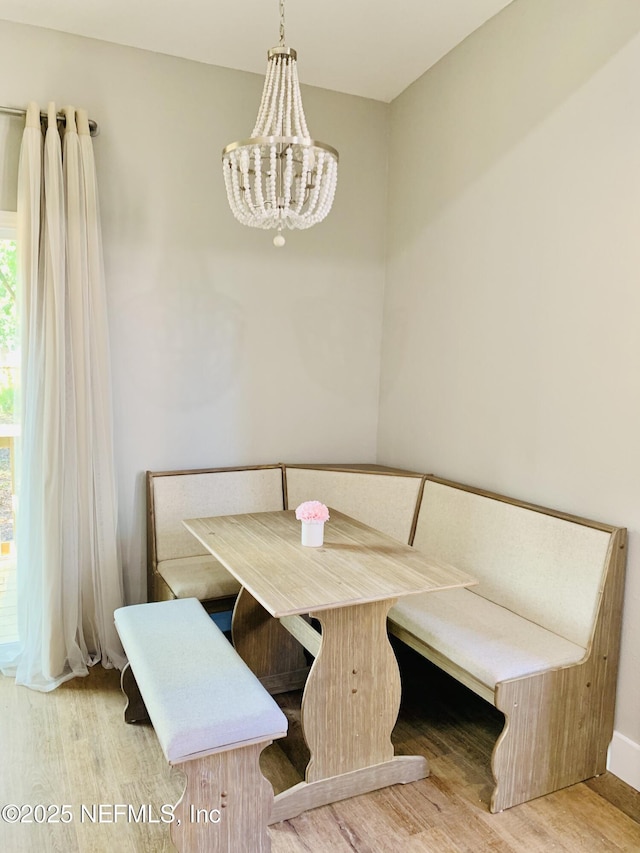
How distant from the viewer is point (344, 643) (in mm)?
→ 1951

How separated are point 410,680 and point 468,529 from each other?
30.0 inches

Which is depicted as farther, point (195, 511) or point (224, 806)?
point (195, 511)

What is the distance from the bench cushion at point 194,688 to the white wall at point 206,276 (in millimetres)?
1074

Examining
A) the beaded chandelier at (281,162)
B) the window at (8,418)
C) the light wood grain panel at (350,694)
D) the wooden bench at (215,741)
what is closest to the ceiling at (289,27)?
the beaded chandelier at (281,162)

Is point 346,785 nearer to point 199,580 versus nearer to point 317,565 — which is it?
point 317,565

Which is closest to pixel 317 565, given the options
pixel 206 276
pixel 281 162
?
pixel 281 162

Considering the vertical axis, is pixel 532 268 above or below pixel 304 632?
above

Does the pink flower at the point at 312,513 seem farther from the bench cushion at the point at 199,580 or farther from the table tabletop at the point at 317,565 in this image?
the bench cushion at the point at 199,580

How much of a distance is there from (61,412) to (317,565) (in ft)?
4.50

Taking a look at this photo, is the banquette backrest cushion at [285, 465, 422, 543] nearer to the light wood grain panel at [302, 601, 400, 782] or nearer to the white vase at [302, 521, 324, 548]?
the white vase at [302, 521, 324, 548]

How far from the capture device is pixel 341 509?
313 cm

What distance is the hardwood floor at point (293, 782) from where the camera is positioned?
5.95 ft

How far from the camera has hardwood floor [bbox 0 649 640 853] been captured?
1814 millimetres

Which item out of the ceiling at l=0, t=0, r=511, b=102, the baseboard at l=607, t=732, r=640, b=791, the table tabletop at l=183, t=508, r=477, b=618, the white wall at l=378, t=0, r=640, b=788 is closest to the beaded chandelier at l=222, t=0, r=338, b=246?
the ceiling at l=0, t=0, r=511, b=102
